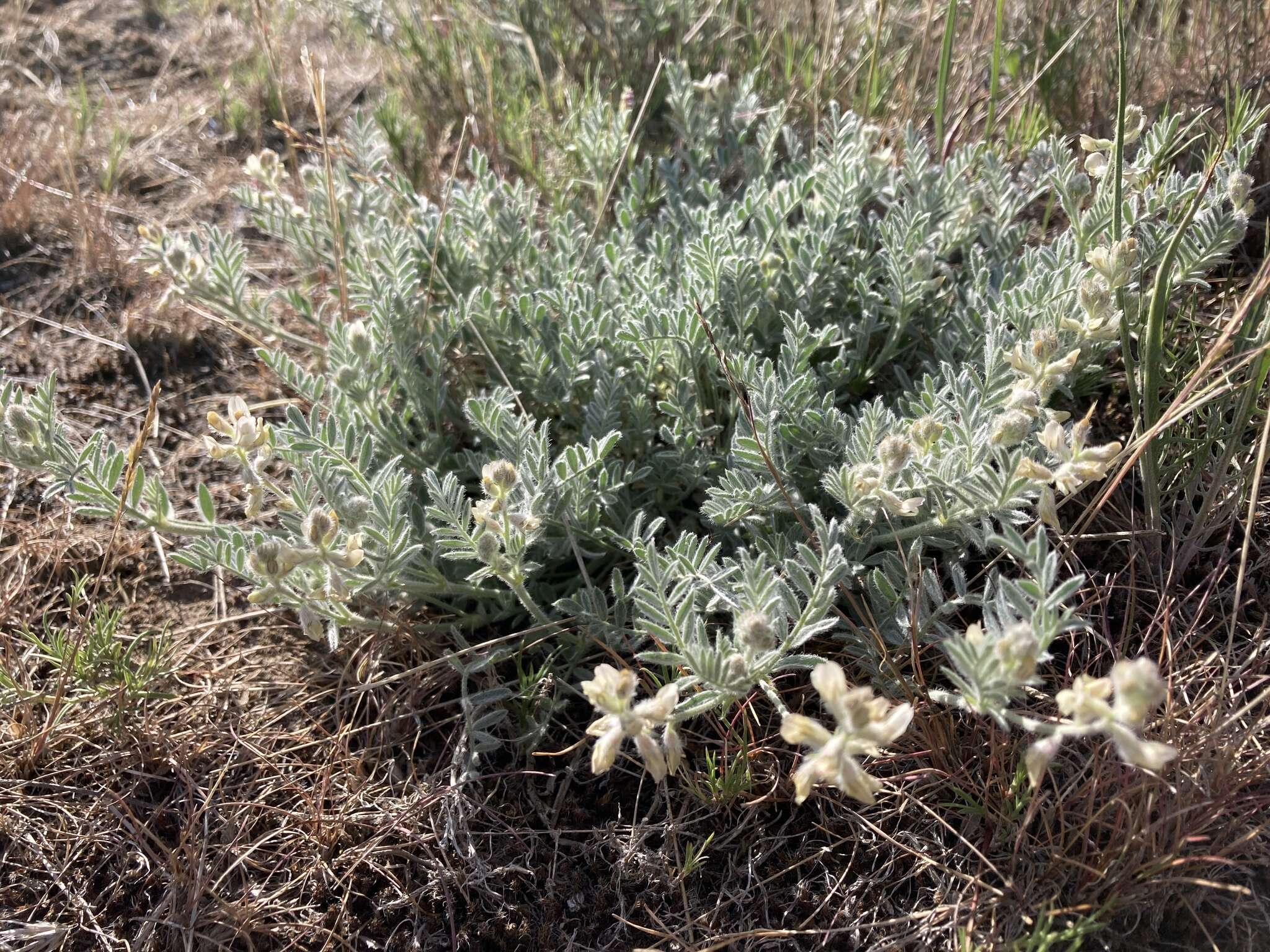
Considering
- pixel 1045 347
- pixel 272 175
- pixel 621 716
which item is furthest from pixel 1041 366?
pixel 272 175

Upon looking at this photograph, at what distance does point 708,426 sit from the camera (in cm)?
257

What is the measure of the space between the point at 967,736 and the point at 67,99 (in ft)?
13.5

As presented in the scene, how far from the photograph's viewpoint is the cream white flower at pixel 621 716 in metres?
1.57

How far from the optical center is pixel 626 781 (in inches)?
85.1

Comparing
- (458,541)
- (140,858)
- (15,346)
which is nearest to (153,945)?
(140,858)

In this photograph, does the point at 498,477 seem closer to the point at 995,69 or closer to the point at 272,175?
the point at 272,175

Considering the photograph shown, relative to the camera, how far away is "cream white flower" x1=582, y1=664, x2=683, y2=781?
5.16ft

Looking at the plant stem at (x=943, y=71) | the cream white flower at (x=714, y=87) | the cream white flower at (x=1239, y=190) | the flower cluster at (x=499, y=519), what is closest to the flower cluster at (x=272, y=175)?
the cream white flower at (x=714, y=87)

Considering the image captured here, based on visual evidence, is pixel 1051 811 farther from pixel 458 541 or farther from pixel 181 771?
pixel 181 771

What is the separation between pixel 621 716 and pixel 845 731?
13.7 inches

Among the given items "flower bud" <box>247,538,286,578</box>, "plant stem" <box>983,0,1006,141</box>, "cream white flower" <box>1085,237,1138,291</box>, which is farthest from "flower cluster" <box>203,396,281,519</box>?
"plant stem" <box>983,0,1006,141</box>

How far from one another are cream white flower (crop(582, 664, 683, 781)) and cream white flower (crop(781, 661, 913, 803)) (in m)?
0.23

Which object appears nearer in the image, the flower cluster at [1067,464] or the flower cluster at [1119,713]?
the flower cluster at [1119,713]

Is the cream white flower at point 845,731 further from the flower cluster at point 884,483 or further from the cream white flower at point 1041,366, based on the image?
the cream white flower at point 1041,366
